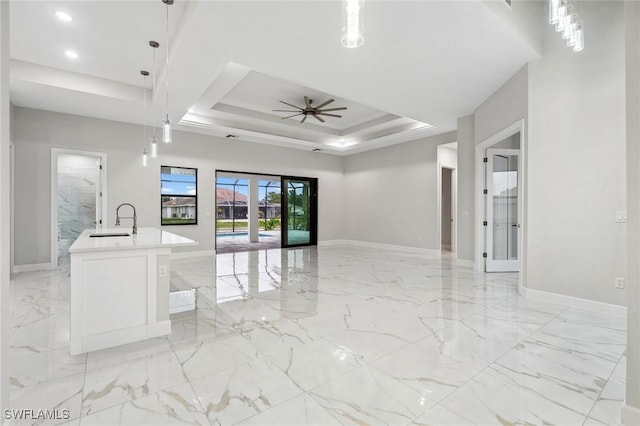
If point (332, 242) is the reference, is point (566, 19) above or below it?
above

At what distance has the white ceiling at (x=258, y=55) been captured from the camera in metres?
3.05

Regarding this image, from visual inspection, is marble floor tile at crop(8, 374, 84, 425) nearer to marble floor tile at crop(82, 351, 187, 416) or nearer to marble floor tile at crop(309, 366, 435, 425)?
marble floor tile at crop(82, 351, 187, 416)

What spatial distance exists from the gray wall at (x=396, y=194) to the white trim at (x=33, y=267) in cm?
756

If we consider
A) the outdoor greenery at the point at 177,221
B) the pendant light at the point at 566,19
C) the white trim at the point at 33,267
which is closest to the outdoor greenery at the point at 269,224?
the outdoor greenery at the point at 177,221

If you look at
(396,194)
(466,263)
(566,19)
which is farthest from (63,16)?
(396,194)

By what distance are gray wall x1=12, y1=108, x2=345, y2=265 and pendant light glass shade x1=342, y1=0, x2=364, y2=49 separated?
6756 mm

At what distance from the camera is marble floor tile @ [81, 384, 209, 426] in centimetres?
165

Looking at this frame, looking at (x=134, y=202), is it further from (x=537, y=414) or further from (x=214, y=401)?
(x=537, y=414)

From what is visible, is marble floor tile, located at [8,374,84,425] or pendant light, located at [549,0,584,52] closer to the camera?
marble floor tile, located at [8,374,84,425]

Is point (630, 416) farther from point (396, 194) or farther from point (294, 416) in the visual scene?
point (396, 194)

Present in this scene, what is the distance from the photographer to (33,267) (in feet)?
18.5

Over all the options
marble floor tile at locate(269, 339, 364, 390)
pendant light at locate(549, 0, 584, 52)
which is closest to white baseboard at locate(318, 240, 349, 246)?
marble floor tile at locate(269, 339, 364, 390)

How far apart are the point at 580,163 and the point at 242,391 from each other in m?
4.20

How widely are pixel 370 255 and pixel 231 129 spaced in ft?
15.0
